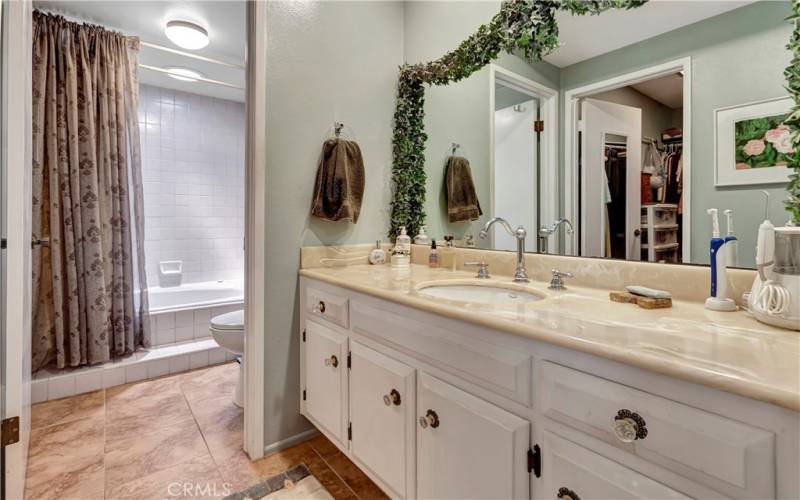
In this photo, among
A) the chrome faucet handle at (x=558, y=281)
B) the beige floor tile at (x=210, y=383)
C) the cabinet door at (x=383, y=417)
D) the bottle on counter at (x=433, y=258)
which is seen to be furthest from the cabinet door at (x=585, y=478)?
the beige floor tile at (x=210, y=383)

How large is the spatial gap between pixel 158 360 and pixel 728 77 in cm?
316

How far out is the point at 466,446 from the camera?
908mm

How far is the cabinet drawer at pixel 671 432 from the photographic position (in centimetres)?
50

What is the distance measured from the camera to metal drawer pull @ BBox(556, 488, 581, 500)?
0.70 meters

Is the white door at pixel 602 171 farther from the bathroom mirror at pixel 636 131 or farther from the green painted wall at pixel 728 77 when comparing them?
the green painted wall at pixel 728 77

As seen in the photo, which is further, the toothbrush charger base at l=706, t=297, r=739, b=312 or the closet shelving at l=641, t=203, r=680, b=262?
the closet shelving at l=641, t=203, r=680, b=262

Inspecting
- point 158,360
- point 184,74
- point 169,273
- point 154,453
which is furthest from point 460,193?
point 169,273

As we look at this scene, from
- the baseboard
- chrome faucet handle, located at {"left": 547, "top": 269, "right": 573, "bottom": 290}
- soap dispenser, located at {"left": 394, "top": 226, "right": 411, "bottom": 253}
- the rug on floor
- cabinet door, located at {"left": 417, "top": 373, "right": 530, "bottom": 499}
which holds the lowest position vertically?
the rug on floor

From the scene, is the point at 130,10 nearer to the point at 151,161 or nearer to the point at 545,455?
the point at 151,161

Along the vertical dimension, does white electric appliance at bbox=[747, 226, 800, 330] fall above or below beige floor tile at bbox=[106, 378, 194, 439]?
above

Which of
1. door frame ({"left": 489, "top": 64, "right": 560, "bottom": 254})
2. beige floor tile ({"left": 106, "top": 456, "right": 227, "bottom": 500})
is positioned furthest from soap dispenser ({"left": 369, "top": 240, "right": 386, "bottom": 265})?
beige floor tile ({"left": 106, "top": 456, "right": 227, "bottom": 500})

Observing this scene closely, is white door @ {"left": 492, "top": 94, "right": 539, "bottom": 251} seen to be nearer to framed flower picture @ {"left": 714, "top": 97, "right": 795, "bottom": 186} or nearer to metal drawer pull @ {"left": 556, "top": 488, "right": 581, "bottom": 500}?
framed flower picture @ {"left": 714, "top": 97, "right": 795, "bottom": 186}

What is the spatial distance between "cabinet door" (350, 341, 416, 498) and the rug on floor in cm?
27

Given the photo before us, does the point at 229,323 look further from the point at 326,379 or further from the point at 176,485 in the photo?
the point at 326,379
